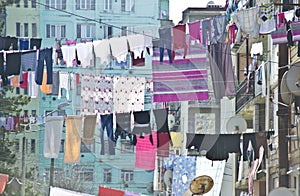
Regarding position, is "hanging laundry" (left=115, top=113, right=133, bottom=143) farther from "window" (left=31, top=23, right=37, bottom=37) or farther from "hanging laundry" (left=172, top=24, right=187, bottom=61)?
"window" (left=31, top=23, right=37, bottom=37)

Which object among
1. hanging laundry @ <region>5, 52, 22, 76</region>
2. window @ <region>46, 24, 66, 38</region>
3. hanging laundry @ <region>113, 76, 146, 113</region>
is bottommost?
hanging laundry @ <region>113, 76, 146, 113</region>

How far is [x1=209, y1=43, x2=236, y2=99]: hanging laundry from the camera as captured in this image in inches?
699

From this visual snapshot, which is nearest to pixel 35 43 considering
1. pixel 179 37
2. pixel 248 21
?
pixel 179 37

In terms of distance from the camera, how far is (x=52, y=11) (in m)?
47.1

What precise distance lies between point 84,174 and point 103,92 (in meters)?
24.0

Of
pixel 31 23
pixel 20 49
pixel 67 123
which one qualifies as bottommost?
pixel 67 123

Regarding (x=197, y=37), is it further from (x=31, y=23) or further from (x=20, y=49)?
(x=31, y=23)

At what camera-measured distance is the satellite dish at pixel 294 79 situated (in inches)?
731

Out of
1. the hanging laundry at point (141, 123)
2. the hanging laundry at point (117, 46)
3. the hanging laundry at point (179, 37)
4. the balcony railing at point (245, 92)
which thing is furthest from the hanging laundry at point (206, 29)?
the balcony railing at point (245, 92)

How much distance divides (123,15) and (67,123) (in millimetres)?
25882

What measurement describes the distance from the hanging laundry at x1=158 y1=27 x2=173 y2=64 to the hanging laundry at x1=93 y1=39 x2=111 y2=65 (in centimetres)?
99

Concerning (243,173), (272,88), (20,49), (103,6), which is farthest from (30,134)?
(20,49)

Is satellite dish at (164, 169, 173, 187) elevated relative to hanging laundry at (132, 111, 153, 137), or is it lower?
lower

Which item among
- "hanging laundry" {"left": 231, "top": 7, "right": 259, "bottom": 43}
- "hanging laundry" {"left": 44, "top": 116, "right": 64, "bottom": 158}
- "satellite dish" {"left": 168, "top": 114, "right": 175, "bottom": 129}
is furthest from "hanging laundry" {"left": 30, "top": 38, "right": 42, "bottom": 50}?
"satellite dish" {"left": 168, "top": 114, "right": 175, "bottom": 129}
